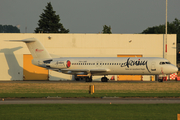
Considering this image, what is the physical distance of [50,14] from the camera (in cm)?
10194

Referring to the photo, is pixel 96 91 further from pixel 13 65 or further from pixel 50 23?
pixel 50 23

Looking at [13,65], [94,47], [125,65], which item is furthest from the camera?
[94,47]

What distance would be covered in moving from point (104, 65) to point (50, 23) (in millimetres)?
61300

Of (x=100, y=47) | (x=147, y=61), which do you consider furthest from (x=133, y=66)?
(x=100, y=47)

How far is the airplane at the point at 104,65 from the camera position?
3962cm

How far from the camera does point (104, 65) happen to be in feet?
138

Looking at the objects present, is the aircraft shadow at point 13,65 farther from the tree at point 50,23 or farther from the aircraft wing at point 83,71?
the tree at point 50,23
